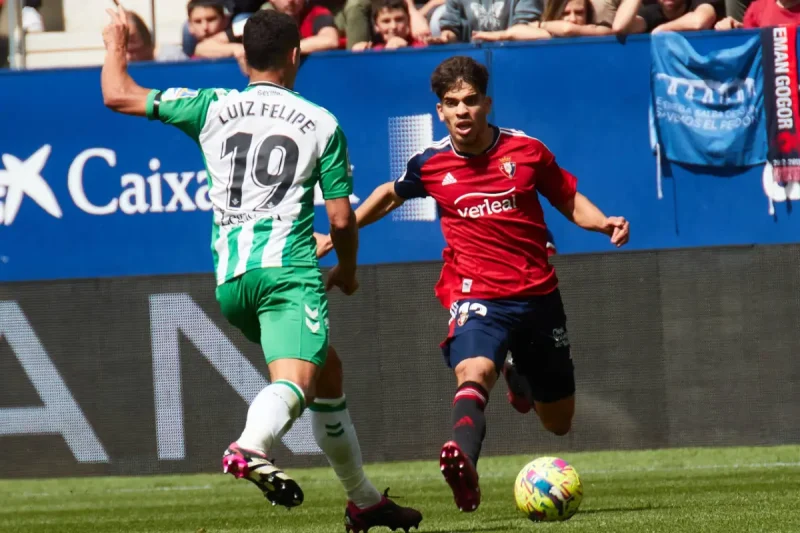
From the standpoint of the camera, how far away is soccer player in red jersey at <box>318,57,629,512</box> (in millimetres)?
6805

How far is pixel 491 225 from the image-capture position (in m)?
7.03

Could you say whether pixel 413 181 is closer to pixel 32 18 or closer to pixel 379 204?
pixel 379 204

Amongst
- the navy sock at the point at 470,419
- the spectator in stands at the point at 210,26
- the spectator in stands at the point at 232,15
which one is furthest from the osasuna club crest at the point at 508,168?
the spectator in stands at the point at 232,15

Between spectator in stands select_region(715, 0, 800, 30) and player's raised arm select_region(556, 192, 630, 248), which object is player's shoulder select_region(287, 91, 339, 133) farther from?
spectator in stands select_region(715, 0, 800, 30)

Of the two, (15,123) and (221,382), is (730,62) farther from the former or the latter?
(15,123)

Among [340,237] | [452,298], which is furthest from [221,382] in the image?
[340,237]

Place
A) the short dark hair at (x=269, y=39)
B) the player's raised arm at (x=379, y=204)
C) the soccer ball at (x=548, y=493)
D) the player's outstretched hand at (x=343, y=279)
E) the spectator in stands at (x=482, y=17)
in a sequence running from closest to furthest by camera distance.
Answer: the short dark hair at (x=269, y=39)
the player's outstretched hand at (x=343, y=279)
the soccer ball at (x=548, y=493)
the player's raised arm at (x=379, y=204)
the spectator in stands at (x=482, y=17)

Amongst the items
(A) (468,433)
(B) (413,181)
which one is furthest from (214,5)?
(A) (468,433)

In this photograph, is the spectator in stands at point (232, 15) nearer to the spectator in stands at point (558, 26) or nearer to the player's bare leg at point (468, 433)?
the spectator in stands at point (558, 26)

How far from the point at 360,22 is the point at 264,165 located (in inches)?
259

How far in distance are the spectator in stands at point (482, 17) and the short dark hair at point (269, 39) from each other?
6076 millimetres

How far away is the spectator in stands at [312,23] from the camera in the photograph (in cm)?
1184

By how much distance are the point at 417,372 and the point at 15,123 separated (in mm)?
4015

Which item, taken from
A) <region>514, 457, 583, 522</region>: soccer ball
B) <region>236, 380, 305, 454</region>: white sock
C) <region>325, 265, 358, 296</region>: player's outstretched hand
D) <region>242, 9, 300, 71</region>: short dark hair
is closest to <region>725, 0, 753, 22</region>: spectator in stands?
<region>514, 457, 583, 522</region>: soccer ball
